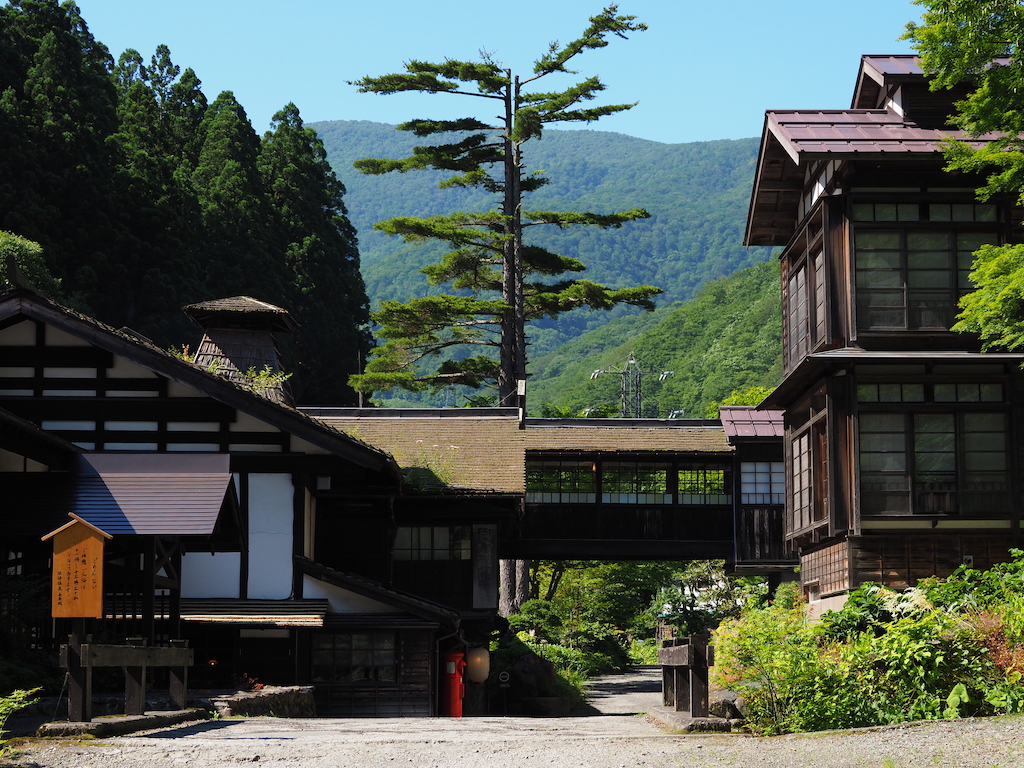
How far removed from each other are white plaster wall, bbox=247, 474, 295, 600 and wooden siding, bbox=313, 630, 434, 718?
203cm

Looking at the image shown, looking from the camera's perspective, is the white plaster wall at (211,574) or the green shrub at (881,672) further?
the white plaster wall at (211,574)

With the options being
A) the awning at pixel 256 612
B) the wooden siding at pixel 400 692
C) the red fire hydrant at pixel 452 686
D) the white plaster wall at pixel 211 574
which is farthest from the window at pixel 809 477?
the white plaster wall at pixel 211 574

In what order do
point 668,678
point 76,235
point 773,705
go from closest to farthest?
point 773,705, point 668,678, point 76,235

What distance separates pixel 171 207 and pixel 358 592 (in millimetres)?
35756

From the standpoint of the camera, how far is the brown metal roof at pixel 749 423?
2936cm

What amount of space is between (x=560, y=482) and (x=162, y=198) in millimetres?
29308

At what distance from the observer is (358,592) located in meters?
21.4

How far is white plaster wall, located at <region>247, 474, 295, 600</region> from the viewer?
69.6 feet

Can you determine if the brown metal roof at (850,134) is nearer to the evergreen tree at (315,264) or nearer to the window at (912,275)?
the window at (912,275)

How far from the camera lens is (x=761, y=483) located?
97.6 ft

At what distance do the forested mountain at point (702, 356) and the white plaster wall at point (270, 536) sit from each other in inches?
2324

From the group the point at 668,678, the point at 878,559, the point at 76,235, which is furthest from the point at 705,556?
the point at 76,235

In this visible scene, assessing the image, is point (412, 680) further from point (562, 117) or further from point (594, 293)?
point (562, 117)

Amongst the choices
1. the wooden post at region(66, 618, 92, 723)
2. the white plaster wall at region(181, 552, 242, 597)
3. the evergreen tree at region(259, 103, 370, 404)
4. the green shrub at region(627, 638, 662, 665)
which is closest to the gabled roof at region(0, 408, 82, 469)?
the white plaster wall at region(181, 552, 242, 597)
